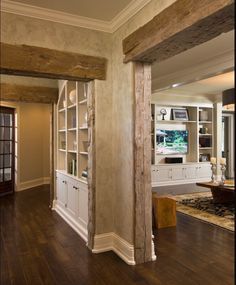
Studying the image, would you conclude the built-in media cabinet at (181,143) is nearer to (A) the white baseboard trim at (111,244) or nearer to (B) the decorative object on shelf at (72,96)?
(B) the decorative object on shelf at (72,96)

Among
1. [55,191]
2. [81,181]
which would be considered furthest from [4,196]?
[81,181]

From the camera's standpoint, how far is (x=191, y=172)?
26.7 ft

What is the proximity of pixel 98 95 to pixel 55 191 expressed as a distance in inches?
113

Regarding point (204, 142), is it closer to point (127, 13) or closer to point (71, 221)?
point (71, 221)

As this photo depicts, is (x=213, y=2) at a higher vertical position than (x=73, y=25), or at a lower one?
lower

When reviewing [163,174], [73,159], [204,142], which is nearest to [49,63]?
[73,159]

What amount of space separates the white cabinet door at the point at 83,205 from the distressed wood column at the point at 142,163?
3.46ft

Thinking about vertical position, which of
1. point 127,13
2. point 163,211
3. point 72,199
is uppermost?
point 127,13

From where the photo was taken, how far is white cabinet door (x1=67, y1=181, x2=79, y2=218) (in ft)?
13.6

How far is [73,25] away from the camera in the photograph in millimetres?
3072

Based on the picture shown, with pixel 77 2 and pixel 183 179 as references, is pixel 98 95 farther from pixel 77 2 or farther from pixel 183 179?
pixel 183 179

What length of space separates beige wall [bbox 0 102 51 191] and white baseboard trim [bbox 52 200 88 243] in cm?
294

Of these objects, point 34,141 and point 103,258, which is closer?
point 103,258

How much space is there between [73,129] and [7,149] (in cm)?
364
